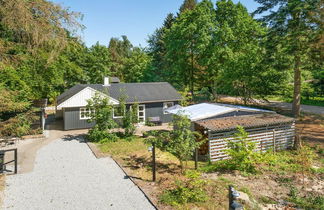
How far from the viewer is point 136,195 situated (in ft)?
25.2

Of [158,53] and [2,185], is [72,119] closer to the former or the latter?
[2,185]

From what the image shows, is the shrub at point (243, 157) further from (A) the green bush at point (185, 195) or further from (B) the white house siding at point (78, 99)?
(B) the white house siding at point (78, 99)

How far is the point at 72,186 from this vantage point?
8.48 meters

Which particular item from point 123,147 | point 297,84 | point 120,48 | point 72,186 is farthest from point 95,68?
point 72,186

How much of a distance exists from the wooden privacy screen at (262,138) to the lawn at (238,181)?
669mm

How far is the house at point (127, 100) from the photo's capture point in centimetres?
1816

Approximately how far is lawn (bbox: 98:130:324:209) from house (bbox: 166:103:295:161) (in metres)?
0.81

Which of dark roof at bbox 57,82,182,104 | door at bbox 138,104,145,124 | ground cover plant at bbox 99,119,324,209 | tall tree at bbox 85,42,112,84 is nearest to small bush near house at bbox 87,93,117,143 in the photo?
ground cover plant at bbox 99,119,324,209

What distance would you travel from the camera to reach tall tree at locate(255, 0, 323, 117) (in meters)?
16.4

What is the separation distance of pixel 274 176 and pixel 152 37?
39141mm

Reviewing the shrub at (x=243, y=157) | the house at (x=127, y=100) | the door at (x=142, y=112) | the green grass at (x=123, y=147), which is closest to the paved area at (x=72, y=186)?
the green grass at (x=123, y=147)

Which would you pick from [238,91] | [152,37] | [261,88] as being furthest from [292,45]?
[152,37]

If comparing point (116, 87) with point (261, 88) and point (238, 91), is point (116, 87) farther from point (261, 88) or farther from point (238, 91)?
point (261, 88)

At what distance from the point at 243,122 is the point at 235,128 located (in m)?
0.98
